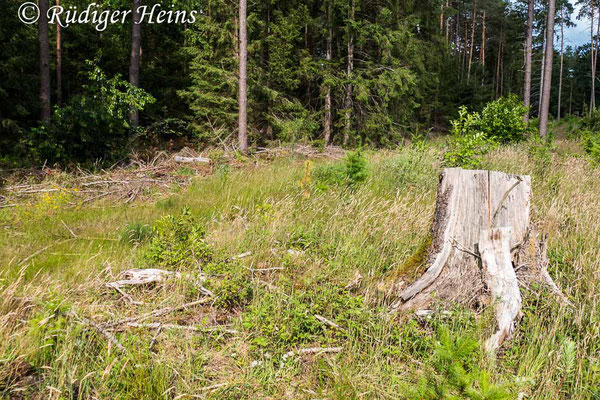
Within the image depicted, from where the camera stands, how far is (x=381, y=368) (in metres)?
2.24

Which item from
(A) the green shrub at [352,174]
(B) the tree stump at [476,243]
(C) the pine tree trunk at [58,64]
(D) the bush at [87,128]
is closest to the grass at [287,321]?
(B) the tree stump at [476,243]

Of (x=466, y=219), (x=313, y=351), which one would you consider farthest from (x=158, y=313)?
(x=466, y=219)

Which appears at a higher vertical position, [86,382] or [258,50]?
[258,50]

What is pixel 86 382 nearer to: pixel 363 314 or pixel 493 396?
pixel 363 314

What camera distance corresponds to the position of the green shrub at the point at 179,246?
3.45 m

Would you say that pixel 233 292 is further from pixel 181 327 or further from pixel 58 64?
pixel 58 64

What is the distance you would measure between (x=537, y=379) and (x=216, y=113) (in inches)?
501

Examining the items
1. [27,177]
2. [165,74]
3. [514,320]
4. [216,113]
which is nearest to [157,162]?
[27,177]

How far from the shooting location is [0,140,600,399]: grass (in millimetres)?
1993

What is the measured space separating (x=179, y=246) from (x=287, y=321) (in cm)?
151

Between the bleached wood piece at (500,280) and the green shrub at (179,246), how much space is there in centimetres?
241

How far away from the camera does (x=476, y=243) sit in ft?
9.37

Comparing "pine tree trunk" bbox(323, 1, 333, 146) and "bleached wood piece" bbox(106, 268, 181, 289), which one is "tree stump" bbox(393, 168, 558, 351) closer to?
"bleached wood piece" bbox(106, 268, 181, 289)

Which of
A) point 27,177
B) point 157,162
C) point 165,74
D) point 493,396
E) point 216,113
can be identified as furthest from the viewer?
point 165,74
